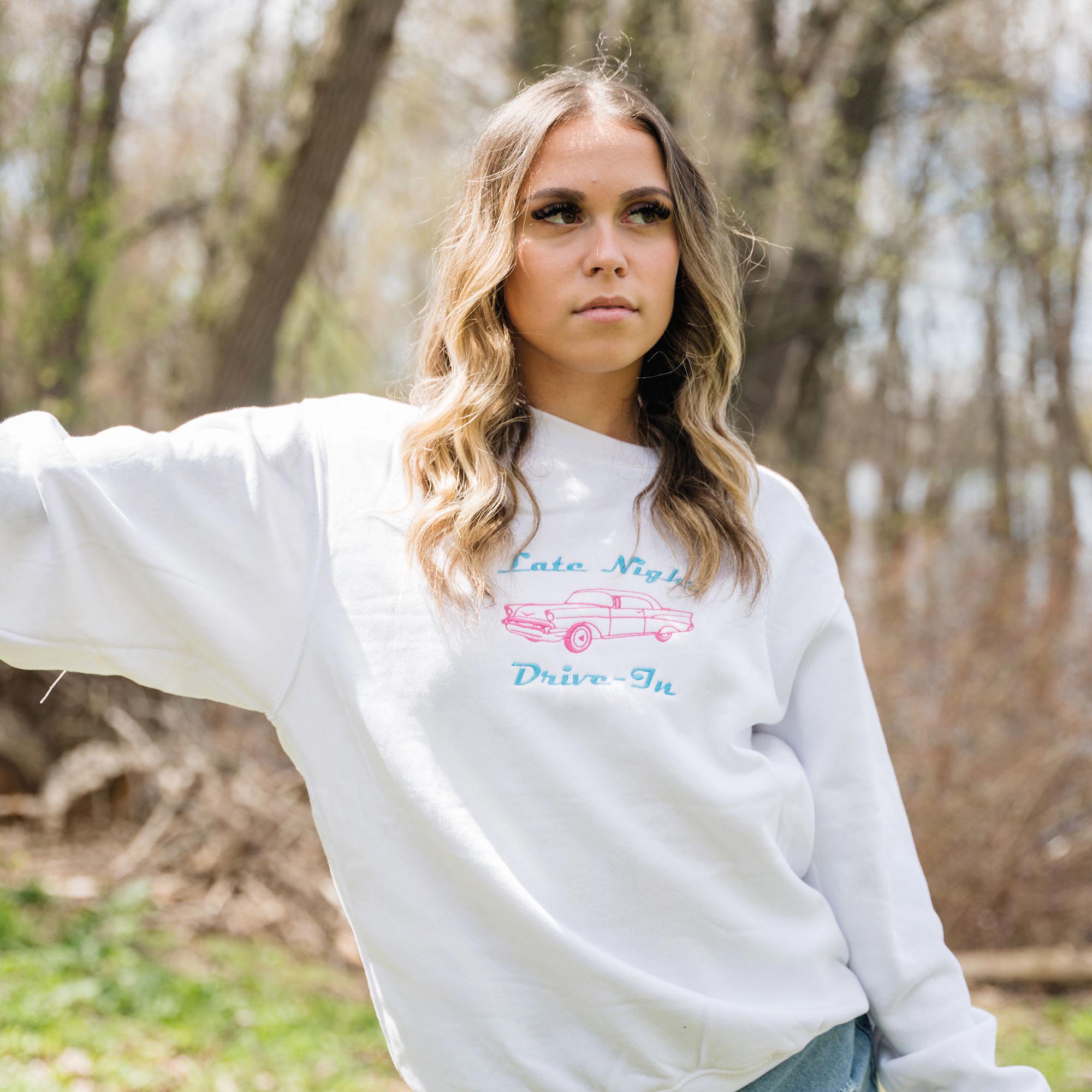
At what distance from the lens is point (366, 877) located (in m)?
1.56

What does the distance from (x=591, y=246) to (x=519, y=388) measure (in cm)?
26

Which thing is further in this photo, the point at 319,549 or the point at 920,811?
the point at 920,811

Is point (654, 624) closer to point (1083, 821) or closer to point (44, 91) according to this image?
point (44, 91)

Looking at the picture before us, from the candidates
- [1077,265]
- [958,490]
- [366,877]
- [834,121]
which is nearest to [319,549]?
[366,877]

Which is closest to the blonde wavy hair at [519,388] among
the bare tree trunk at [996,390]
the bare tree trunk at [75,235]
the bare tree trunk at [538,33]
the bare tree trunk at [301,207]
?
the bare tree trunk at [301,207]

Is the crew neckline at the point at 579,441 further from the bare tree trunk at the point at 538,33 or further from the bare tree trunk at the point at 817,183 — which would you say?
the bare tree trunk at the point at 817,183

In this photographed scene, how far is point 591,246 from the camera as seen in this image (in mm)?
1695

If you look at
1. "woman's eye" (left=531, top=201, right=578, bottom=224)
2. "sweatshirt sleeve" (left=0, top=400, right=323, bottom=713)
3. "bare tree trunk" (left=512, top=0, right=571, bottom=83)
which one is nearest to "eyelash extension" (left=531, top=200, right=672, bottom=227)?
"woman's eye" (left=531, top=201, right=578, bottom=224)

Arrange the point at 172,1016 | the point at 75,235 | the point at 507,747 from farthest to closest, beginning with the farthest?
the point at 75,235 → the point at 172,1016 → the point at 507,747

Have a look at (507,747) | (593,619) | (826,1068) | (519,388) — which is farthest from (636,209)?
(826,1068)

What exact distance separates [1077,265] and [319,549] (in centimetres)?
1030

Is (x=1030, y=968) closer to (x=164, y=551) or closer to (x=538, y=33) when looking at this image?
(x=164, y=551)

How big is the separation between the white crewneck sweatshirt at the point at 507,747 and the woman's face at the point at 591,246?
0.23m

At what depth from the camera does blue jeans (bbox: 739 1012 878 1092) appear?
5.34 ft
